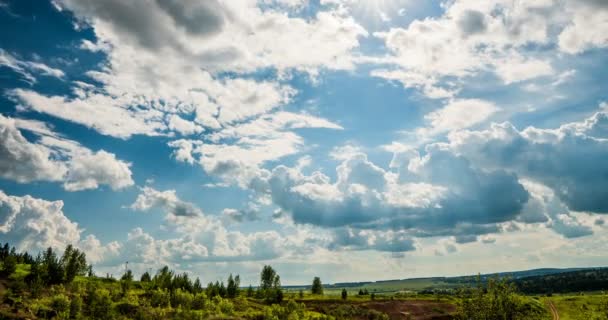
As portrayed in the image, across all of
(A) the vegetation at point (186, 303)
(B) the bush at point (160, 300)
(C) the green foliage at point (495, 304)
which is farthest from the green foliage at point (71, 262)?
(C) the green foliage at point (495, 304)

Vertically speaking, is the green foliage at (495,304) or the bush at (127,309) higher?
the green foliage at (495,304)

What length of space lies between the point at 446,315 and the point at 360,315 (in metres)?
22.1

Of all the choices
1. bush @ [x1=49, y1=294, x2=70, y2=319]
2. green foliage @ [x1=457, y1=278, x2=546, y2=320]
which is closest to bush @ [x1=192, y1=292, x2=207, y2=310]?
bush @ [x1=49, y1=294, x2=70, y2=319]

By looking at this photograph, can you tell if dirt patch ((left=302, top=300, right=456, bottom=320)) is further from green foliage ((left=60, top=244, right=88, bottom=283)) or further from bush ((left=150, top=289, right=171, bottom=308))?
green foliage ((left=60, top=244, right=88, bottom=283))

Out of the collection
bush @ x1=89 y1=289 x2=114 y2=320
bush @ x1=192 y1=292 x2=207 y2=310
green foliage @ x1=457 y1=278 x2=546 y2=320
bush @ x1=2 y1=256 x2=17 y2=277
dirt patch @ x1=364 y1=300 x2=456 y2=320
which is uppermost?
bush @ x1=2 y1=256 x2=17 y2=277

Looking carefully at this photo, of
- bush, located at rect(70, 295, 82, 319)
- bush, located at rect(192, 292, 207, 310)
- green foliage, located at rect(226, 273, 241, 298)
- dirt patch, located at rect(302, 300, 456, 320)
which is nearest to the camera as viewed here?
bush, located at rect(70, 295, 82, 319)

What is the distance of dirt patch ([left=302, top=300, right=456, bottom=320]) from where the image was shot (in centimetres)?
11494

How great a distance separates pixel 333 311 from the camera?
122 meters

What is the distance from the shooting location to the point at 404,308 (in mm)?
127438

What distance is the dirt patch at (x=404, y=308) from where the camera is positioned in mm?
114938

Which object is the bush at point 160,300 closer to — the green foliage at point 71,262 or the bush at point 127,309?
the bush at point 127,309

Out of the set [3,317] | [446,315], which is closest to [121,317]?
[3,317]

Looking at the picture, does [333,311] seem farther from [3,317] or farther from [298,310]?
[3,317]

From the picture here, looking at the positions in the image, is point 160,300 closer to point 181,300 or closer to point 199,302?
point 181,300
